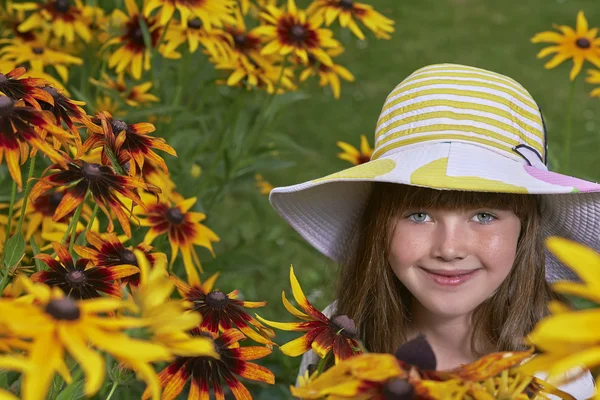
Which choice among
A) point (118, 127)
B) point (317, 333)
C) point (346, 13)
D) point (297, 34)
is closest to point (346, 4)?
point (346, 13)

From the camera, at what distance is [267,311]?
7.54ft

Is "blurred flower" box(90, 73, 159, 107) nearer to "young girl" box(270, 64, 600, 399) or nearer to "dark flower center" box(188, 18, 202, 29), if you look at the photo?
"dark flower center" box(188, 18, 202, 29)

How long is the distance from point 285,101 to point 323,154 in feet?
6.03

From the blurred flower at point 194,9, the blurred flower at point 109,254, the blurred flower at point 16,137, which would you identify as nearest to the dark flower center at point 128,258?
the blurred flower at point 109,254

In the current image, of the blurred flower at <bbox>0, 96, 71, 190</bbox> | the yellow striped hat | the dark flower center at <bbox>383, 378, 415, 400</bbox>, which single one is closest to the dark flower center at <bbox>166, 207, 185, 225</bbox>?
the yellow striped hat

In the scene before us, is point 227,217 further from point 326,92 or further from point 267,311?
point 326,92

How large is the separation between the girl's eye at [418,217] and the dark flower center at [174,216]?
373 mm

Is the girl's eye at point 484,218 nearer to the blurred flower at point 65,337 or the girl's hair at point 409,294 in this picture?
the girl's hair at point 409,294

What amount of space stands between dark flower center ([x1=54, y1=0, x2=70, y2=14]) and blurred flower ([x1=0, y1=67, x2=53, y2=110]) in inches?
33.9

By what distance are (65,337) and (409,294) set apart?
0.97m

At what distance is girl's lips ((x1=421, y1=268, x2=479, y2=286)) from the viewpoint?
1.20 metres

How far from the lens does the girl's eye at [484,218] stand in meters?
1.22

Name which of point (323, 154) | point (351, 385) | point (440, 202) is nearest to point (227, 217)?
point (323, 154)

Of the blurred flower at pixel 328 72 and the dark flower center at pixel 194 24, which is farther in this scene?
the blurred flower at pixel 328 72
